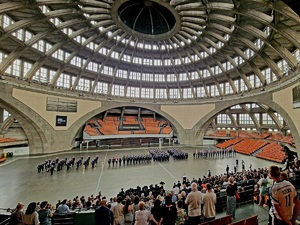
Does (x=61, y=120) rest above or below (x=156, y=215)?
above

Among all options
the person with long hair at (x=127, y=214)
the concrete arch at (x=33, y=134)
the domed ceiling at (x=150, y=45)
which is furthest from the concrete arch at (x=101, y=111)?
the person with long hair at (x=127, y=214)

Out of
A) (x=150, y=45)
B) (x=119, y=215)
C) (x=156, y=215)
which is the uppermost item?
(x=150, y=45)

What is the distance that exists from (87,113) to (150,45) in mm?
20014

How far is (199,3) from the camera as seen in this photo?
20.7 m

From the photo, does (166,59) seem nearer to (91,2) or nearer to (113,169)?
(91,2)

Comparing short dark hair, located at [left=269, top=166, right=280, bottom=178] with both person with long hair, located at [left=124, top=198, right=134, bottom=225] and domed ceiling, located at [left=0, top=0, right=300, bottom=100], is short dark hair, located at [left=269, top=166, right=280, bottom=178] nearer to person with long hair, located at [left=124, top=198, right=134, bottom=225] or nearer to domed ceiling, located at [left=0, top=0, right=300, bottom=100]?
person with long hair, located at [left=124, top=198, right=134, bottom=225]

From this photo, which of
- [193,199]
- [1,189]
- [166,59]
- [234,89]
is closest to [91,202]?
[193,199]

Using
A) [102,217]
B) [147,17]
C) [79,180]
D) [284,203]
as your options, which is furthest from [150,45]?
[284,203]

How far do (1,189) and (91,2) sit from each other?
67.6 ft

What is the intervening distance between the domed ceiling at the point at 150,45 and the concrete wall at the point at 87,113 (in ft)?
8.76

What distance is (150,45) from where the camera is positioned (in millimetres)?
37281

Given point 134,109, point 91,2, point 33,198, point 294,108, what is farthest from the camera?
point 134,109

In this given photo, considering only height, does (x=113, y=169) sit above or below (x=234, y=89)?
below

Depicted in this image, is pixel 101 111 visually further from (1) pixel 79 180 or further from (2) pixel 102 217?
(2) pixel 102 217
